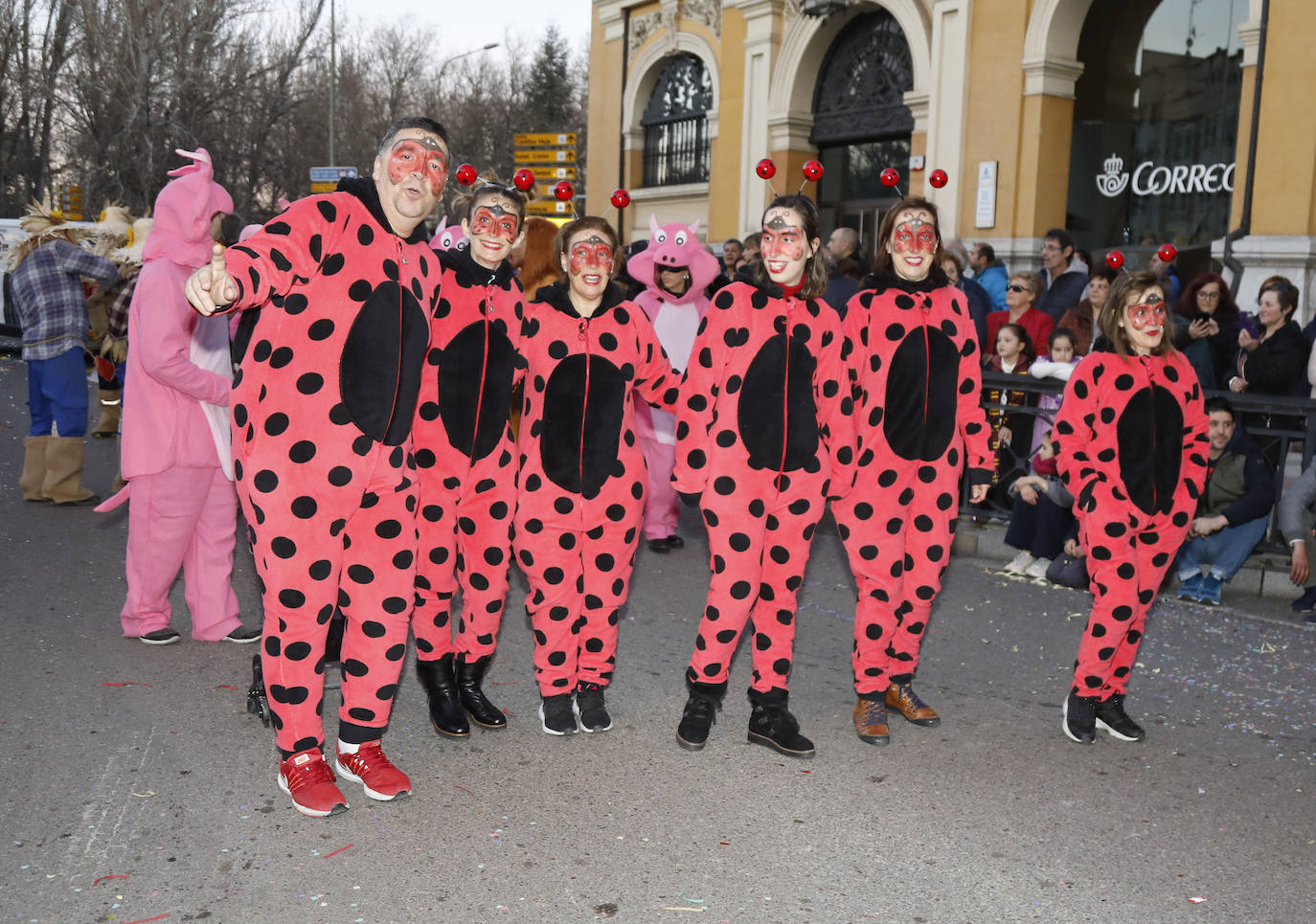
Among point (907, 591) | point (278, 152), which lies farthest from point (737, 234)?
point (278, 152)

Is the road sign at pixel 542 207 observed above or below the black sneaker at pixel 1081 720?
above

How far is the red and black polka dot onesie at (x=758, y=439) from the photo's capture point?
404 centimetres

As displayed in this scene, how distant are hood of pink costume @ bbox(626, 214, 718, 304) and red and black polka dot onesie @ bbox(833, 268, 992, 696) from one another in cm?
263

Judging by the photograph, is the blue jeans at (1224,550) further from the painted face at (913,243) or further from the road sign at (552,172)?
the road sign at (552,172)

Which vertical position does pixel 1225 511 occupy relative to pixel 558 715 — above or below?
above

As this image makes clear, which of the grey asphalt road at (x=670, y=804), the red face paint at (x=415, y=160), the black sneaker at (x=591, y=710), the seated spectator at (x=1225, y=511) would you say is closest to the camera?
the grey asphalt road at (x=670, y=804)

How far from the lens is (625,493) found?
4.21m

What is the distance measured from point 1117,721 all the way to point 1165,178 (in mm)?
10985

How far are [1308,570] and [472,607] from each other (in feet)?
15.1

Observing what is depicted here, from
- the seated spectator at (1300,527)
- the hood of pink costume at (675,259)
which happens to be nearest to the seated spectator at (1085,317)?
the seated spectator at (1300,527)

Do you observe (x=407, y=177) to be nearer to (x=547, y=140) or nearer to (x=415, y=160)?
(x=415, y=160)

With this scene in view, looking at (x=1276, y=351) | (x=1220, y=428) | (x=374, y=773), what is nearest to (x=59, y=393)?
(x=374, y=773)

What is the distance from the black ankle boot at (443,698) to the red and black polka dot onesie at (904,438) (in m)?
1.50

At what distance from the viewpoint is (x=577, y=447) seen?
4125 millimetres
